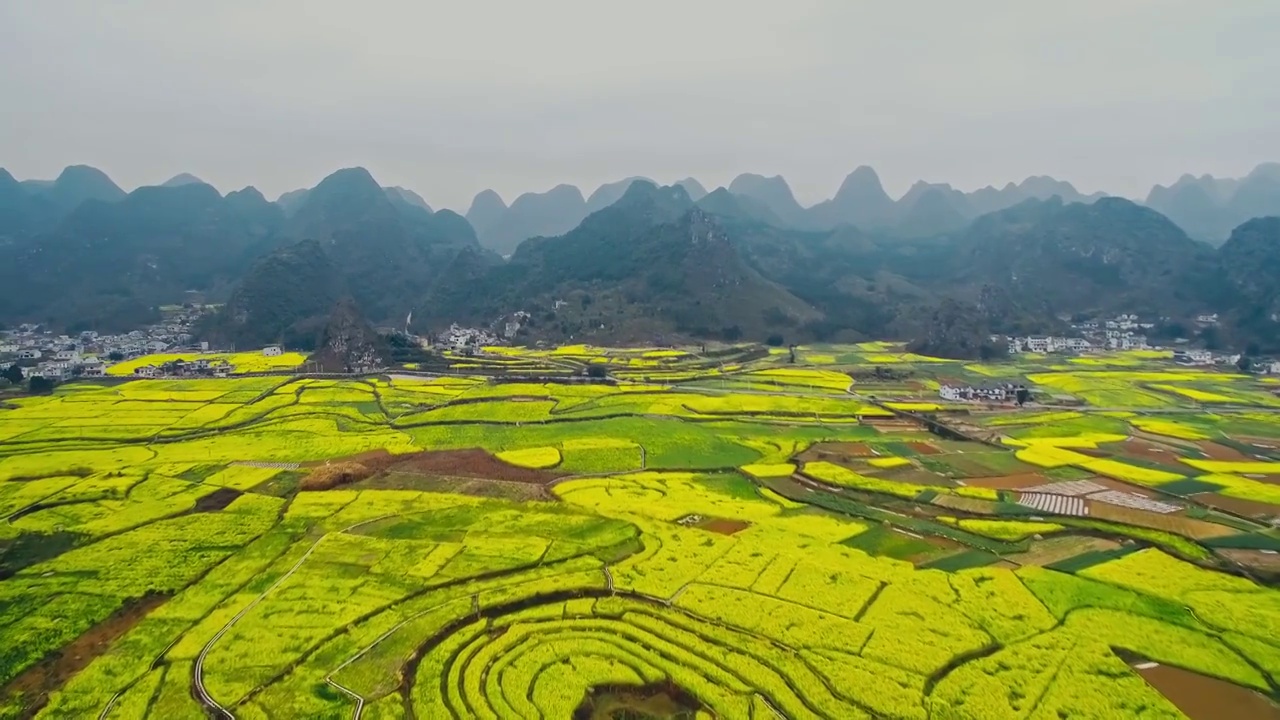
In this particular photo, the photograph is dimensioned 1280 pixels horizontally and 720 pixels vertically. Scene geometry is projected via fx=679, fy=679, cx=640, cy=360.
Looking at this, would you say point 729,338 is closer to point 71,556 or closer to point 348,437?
point 348,437

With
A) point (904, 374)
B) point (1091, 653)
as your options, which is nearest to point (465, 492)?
point (1091, 653)

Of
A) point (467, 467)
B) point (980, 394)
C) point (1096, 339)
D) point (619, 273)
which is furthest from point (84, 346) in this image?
point (1096, 339)

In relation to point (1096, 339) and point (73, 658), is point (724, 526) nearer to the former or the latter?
point (73, 658)

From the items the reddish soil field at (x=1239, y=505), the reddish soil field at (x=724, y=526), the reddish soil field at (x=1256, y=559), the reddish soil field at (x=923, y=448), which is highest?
the reddish soil field at (x=1239, y=505)

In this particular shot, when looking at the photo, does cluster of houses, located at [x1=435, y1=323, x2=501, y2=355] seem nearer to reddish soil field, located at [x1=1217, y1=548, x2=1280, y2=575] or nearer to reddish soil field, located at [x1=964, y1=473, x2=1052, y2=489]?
reddish soil field, located at [x1=964, y1=473, x2=1052, y2=489]

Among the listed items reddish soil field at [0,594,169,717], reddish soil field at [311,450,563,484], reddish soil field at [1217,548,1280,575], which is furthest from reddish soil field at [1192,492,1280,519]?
reddish soil field at [0,594,169,717]

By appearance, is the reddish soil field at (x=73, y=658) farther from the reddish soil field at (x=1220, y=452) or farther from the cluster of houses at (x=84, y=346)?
the cluster of houses at (x=84, y=346)

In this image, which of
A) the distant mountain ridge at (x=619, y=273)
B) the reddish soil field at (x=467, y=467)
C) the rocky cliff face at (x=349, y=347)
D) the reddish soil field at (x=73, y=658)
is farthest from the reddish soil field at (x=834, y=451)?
the distant mountain ridge at (x=619, y=273)
